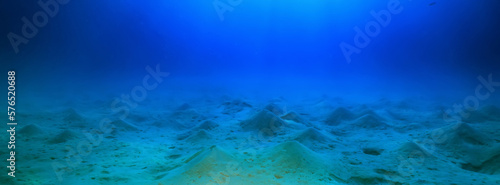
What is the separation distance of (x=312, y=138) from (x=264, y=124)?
192 centimetres

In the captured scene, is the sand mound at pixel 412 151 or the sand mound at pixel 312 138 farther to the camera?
the sand mound at pixel 312 138

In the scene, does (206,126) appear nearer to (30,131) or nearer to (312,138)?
(312,138)

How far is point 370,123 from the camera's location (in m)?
9.26

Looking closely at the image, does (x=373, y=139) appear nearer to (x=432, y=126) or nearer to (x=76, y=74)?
(x=432, y=126)

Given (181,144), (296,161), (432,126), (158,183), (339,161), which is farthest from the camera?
(432,126)

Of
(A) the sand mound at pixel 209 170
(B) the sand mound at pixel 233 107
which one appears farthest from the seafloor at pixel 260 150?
(B) the sand mound at pixel 233 107

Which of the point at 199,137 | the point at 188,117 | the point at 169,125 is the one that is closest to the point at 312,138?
the point at 199,137

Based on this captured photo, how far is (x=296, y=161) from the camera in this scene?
5.04m

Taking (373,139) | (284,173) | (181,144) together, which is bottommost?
(284,173)

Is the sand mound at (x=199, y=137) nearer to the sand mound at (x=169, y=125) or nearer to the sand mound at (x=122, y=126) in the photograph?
the sand mound at (x=169, y=125)

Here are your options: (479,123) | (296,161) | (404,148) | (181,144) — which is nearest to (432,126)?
(479,123)

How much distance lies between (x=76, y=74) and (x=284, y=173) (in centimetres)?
3105

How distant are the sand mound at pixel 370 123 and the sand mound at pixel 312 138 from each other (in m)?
2.31

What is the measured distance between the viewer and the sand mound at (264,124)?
853 centimetres
